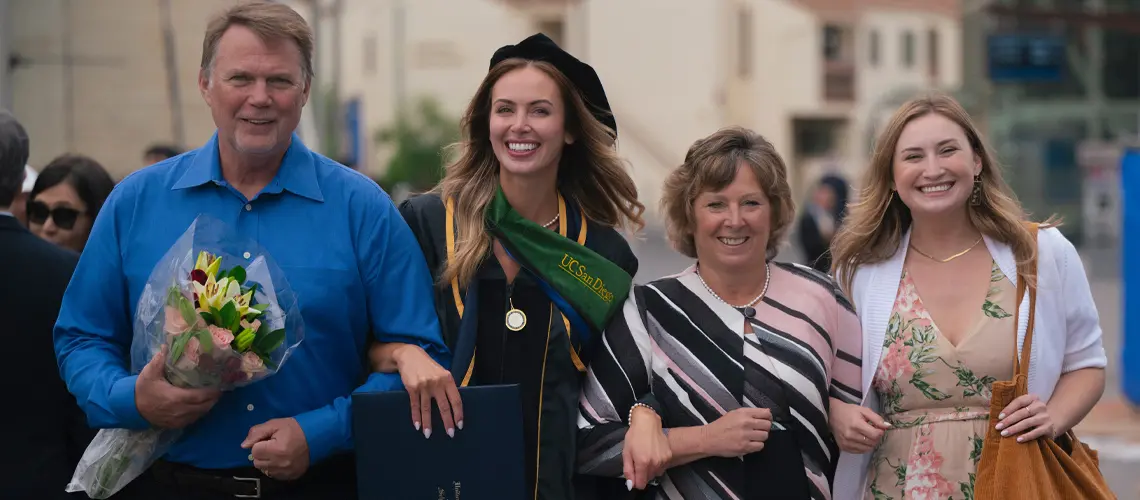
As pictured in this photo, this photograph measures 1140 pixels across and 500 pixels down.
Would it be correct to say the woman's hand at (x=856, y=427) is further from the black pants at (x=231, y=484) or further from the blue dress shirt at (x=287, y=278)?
the black pants at (x=231, y=484)

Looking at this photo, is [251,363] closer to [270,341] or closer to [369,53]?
[270,341]

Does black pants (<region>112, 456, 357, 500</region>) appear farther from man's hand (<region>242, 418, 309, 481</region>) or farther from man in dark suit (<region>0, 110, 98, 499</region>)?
man in dark suit (<region>0, 110, 98, 499</region>)

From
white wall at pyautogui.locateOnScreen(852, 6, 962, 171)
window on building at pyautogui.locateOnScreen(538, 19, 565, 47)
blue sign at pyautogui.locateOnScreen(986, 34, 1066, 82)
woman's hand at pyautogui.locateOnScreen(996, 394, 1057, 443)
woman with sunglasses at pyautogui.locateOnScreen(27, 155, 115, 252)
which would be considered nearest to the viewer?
woman's hand at pyautogui.locateOnScreen(996, 394, 1057, 443)

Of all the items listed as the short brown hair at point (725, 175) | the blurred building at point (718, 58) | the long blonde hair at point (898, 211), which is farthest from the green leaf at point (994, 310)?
the blurred building at point (718, 58)

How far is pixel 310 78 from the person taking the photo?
12.4 ft

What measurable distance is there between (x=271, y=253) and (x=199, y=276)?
0.28 metres

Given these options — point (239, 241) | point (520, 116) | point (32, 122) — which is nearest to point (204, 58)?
point (239, 241)

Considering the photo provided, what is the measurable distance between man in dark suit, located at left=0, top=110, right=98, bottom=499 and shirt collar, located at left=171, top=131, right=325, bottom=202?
73cm

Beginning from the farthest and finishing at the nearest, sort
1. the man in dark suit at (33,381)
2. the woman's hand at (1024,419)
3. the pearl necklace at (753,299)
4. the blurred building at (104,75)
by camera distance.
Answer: the blurred building at (104,75) < the man in dark suit at (33,381) < the pearl necklace at (753,299) < the woman's hand at (1024,419)

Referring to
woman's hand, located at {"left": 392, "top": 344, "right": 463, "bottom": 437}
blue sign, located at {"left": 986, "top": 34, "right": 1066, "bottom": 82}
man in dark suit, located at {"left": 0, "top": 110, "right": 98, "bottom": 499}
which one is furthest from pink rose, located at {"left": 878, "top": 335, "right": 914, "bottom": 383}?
blue sign, located at {"left": 986, "top": 34, "right": 1066, "bottom": 82}

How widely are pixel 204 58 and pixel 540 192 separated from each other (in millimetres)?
1052

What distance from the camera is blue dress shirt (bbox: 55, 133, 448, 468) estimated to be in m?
3.59

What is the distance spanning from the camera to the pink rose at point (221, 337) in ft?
10.8

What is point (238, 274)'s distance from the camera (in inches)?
132
